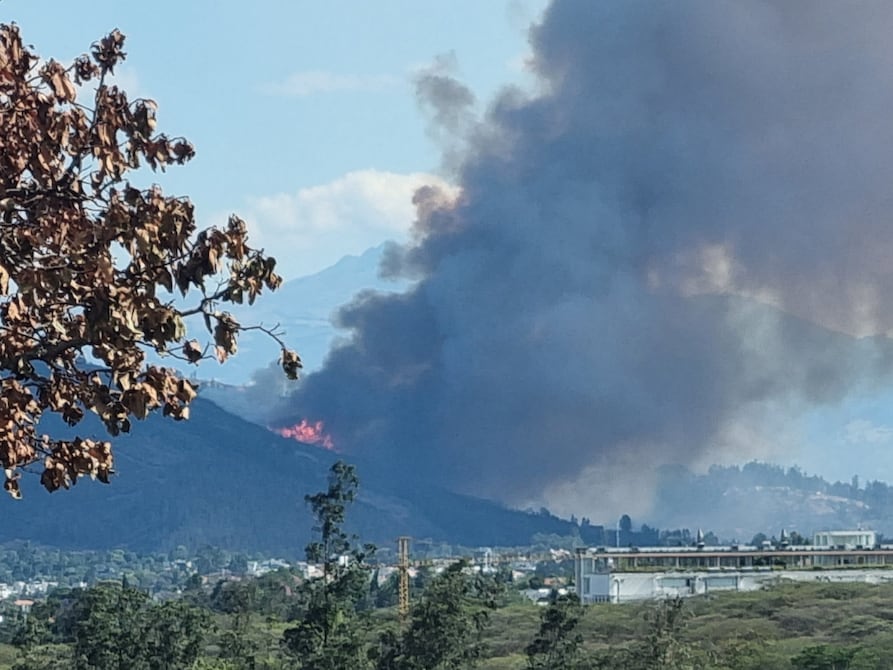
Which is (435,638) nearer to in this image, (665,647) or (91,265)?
(665,647)

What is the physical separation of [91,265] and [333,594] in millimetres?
34186

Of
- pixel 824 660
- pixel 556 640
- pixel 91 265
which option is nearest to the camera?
pixel 91 265

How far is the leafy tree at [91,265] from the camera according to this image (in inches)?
273

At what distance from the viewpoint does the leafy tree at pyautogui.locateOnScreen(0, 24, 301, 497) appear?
695cm

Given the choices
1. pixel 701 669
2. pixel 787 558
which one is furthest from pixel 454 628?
pixel 787 558

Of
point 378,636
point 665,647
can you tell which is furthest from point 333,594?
point 378,636

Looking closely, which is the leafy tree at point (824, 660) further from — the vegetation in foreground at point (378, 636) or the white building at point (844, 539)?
the white building at point (844, 539)

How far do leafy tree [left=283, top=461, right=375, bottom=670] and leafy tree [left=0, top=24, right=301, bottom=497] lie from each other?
1196 inches

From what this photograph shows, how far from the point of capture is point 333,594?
4056 cm

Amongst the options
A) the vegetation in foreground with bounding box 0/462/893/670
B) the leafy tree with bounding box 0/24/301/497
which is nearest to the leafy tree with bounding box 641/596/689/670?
the vegetation in foreground with bounding box 0/462/893/670


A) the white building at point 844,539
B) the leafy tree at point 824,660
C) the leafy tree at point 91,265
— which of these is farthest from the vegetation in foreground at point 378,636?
the white building at point 844,539

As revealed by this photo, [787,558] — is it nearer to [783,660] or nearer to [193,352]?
[783,660]

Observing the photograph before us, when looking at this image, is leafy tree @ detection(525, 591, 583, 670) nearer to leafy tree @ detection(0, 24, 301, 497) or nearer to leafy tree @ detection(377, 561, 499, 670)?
leafy tree @ detection(377, 561, 499, 670)

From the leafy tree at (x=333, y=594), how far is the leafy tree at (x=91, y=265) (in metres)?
30.4
